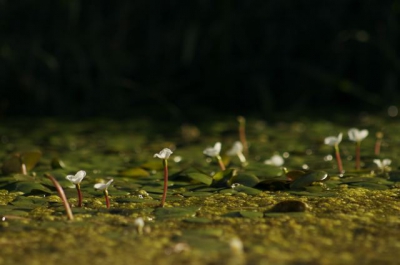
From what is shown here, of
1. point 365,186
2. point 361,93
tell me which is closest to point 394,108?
point 361,93

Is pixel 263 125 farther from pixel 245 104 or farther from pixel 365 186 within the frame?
pixel 365 186

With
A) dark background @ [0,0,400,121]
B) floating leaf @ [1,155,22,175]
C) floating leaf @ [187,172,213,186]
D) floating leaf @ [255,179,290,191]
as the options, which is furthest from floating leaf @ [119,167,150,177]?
dark background @ [0,0,400,121]

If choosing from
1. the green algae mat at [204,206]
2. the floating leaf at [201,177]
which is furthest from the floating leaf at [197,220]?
the floating leaf at [201,177]

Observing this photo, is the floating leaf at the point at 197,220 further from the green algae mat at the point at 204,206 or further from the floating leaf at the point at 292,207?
the floating leaf at the point at 292,207

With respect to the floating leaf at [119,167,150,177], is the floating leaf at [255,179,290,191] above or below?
below

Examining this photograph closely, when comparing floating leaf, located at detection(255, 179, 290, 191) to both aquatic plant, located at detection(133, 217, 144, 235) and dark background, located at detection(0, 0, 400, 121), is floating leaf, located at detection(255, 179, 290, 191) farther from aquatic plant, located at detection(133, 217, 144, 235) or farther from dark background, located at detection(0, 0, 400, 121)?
dark background, located at detection(0, 0, 400, 121)

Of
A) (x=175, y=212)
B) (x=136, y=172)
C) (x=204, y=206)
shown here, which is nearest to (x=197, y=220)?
(x=175, y=212)
